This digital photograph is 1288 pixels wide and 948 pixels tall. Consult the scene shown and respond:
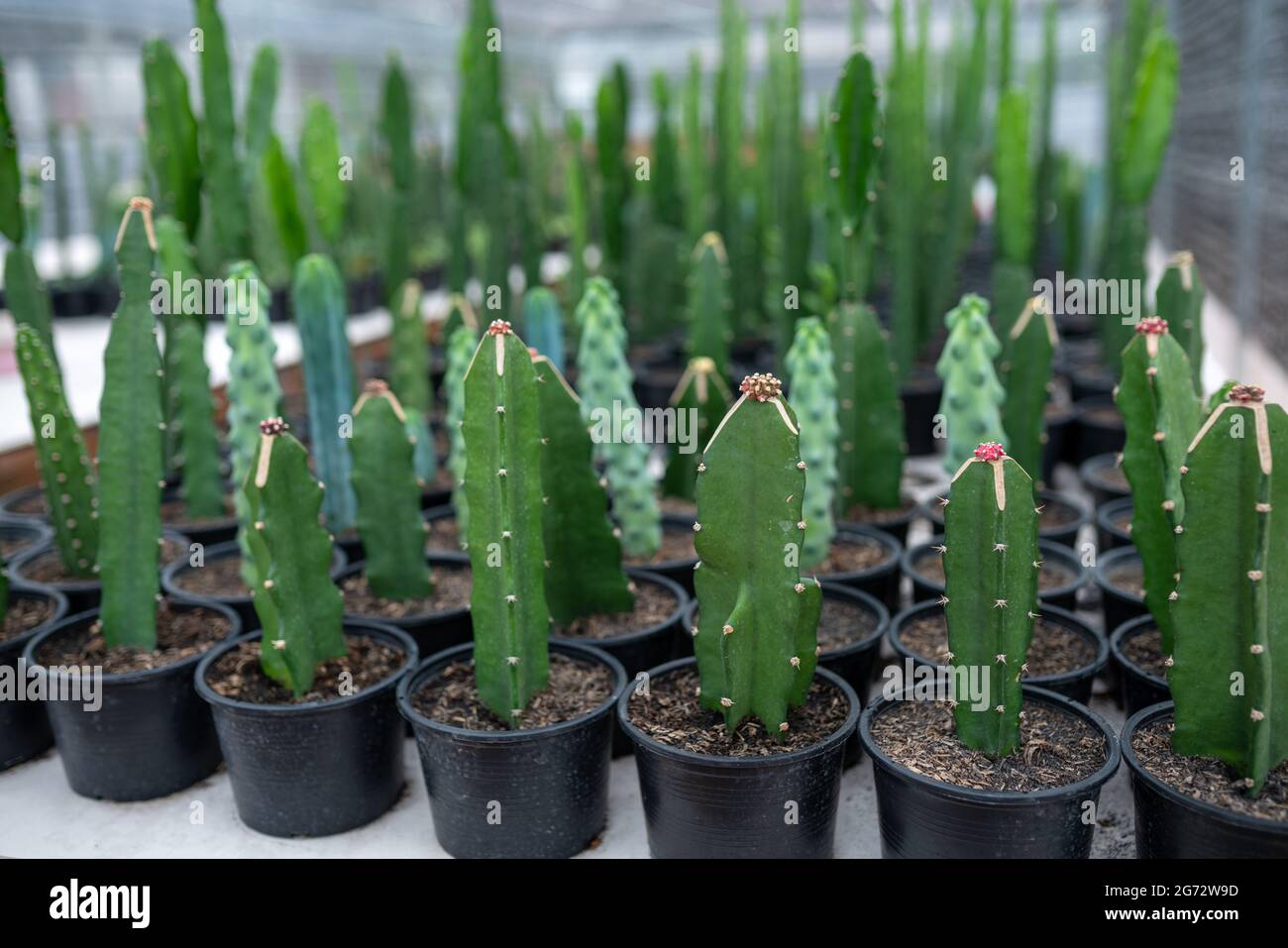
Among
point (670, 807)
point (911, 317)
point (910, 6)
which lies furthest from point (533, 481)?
point (910, 6)

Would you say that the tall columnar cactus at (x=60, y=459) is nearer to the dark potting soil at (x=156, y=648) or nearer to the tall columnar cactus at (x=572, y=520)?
the dark potting soil at (x=156, y=648)

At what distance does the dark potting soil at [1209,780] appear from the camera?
1.64 m

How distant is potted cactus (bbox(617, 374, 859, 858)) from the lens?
1711 millimetres

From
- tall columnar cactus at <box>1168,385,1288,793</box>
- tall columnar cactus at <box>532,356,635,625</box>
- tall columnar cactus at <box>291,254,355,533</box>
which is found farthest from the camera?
tall columnar cactus at <box>291,254,355,533</box>

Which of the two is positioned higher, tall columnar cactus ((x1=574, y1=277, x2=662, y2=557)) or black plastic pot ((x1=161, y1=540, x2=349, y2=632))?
tall columnar cactus ((x1=574, y1=277, x2=662, y2=557))

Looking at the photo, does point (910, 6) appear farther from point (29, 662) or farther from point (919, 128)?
point (29, 662)

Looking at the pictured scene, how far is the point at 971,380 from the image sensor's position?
2602 millimetres

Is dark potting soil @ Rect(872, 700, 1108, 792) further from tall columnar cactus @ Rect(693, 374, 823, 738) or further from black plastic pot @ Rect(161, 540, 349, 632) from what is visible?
black plastic pot @ Rect(161, 540, 349, 632)

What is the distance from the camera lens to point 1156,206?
7.45m

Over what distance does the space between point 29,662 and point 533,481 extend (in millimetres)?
1118

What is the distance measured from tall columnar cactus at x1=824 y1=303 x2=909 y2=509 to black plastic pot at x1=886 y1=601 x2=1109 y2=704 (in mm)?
599

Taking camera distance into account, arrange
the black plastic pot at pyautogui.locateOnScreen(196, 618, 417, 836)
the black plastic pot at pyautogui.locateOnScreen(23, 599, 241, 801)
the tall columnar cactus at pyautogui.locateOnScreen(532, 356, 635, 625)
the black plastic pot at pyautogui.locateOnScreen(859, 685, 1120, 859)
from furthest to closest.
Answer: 1. the tall columnar cactus at pyautogui.locateOnScreen(532, 356, 635, 625)
2. the black plastic pot at pyautogui.locateOnScreen(23, 599, 241, 801)
3. the black plastic pot at pyautogui.locateOnScreen(196, 618, 417, 836)
4. the black plastic pot at pyautogui.locateOnScreen(859, 685, 1120, 859)

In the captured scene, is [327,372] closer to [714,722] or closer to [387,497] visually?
[387,497]

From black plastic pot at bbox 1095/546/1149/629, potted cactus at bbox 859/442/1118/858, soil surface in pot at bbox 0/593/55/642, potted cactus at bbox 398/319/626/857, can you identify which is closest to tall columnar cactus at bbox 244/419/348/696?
potted cactus at bbox 398/319/626/857
